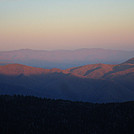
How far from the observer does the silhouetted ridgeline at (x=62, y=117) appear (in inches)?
800

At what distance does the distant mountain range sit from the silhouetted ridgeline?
77220mm

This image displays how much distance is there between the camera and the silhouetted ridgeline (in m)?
20.3

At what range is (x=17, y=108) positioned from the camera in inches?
1017

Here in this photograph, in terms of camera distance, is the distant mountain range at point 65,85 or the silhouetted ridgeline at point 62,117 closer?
the silhouetted ridgeline at point 62,117

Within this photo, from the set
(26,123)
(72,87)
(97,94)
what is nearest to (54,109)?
(26,123)

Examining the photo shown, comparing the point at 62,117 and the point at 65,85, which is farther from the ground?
the point at 62,117

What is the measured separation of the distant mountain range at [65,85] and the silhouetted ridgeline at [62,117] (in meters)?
77.2

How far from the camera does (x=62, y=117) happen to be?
2348 cm

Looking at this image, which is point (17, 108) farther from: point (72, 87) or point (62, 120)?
point (72, 87)

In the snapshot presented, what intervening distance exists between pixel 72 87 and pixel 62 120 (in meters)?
102

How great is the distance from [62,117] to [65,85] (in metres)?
102

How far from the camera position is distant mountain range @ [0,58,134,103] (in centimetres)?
10906

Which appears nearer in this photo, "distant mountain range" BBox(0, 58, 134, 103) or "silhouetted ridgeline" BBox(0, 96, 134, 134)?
"silhouetted ridgeline" BBox(0, 96, 134, 134)

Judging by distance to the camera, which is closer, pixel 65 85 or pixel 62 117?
pixel 62 117
